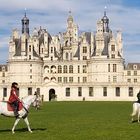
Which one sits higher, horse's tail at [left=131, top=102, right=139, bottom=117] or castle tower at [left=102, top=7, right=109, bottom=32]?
castle tower at [left=102, top=7, right=109, bottom=32]

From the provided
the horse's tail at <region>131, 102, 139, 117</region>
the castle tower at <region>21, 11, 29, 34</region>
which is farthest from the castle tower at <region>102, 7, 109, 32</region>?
the horse's tail at <region>131, 102, 139, 117</region>

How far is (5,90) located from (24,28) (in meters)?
24.4

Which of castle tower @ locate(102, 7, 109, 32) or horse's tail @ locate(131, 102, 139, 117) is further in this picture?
castle tower @ locate(102, 7, 109, 32)

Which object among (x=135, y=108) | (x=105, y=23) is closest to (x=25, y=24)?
(x=105, y=23)

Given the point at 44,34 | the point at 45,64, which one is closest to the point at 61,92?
the point at 45,64

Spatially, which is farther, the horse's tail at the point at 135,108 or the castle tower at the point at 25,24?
the castle tower at the point at 25,24

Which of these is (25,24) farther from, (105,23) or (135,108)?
(135,108)

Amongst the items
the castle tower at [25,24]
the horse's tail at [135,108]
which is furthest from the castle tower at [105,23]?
the horse's tail at [135,108]

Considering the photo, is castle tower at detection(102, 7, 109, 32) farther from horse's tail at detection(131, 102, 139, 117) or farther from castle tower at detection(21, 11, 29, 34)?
horse's tail at detection(131, 102, 139, 117)

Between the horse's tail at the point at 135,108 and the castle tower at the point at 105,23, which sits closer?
the horse's tail at the point at 135,108

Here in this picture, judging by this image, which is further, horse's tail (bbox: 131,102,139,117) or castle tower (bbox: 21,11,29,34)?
castle tower (bbox: 21,11,29,34)

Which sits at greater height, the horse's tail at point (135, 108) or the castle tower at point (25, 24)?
the castle tower at point (25, 24)

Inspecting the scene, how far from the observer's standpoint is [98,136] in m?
21.9

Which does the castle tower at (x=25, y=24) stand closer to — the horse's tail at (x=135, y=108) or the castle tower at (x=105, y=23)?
the castle tower at (x=105, y=23)
